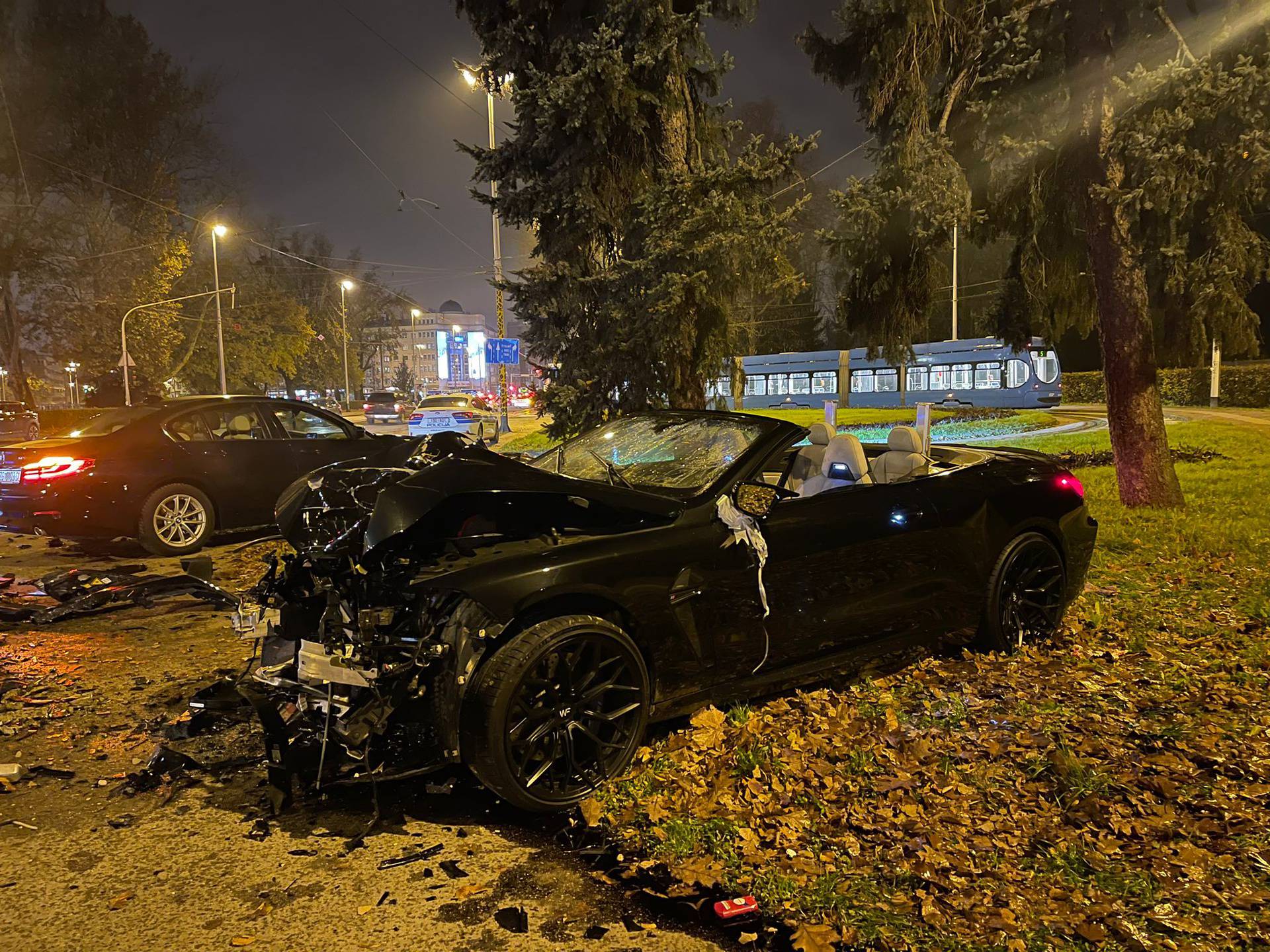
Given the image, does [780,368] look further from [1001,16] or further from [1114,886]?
[1114,886]

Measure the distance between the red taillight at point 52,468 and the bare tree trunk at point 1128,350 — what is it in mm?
10271

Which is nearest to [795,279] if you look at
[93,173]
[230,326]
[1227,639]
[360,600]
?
[1227,639]

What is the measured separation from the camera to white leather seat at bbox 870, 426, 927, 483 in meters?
4.76

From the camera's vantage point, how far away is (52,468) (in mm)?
7418

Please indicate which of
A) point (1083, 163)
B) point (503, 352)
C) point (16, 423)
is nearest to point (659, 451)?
point (1083, 163)

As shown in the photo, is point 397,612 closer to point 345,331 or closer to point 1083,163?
point 1083,163

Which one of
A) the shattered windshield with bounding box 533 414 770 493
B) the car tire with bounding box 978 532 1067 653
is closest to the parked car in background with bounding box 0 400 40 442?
the shattered windshield with bounding box 533 414 770 493

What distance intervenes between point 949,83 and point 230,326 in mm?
47979

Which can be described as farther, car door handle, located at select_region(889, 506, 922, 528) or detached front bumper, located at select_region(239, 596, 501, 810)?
car door handle, located at select_region(889, 506, 922, 528)

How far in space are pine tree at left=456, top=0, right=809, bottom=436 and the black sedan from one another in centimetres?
290

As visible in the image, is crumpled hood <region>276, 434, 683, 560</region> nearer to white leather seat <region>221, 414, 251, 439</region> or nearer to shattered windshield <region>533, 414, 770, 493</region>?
shattered windshield <region>533, 414, 770, 493</region>

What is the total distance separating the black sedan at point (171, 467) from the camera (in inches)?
294

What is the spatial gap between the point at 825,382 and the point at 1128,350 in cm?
2667

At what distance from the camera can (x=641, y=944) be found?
8.11 ft
